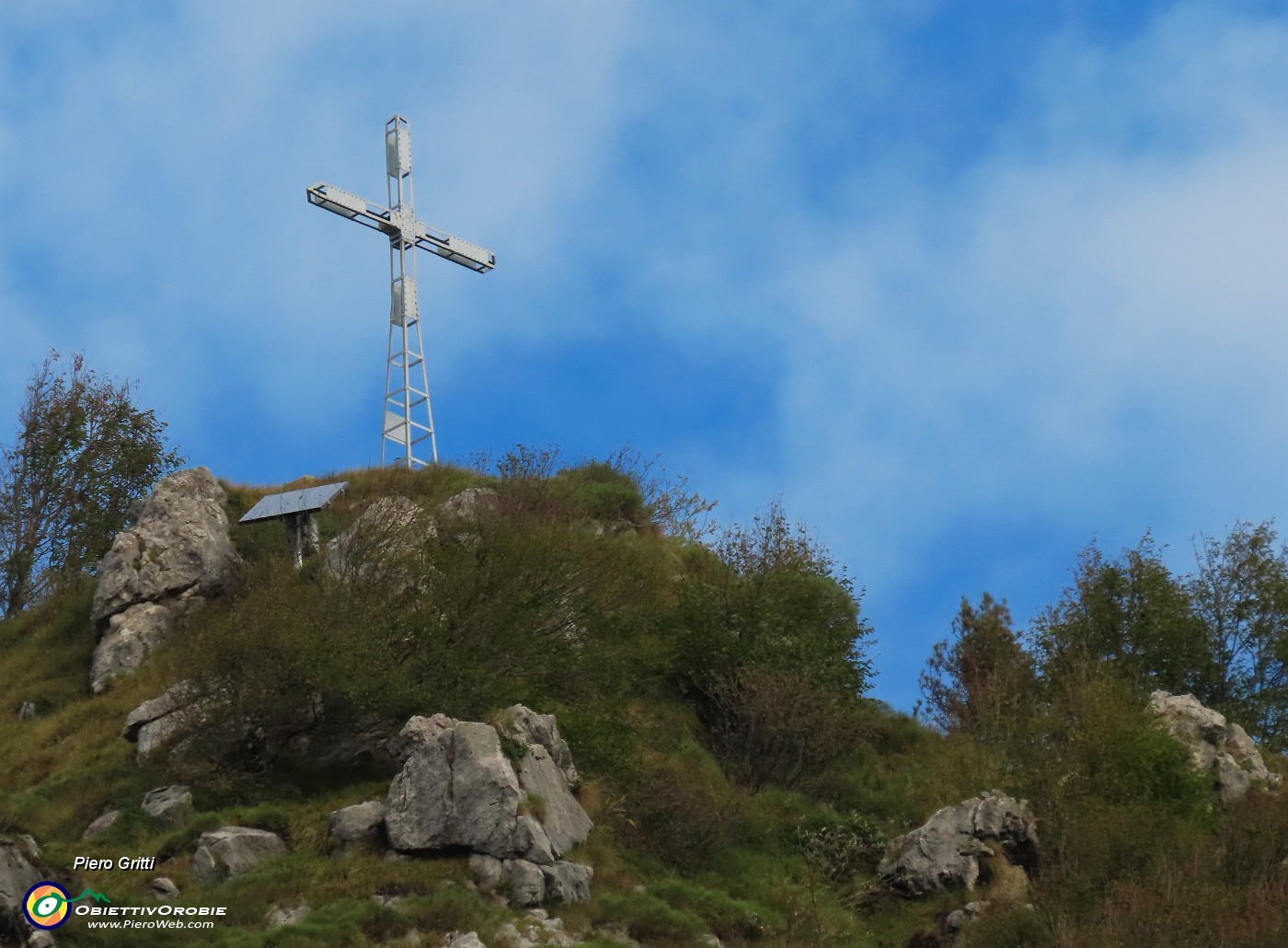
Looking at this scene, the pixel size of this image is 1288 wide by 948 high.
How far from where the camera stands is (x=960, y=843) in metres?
29.8

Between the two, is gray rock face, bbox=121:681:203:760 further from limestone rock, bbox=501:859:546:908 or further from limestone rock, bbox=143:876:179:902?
limestone rock, bbox=501:859:546:908

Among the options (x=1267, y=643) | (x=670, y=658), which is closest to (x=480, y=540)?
(x=670, y=658)

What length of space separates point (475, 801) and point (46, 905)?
7.32m

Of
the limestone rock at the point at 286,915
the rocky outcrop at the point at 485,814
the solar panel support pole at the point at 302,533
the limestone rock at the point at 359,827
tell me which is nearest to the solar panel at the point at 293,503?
the solar panel support pole at the point at 302,533

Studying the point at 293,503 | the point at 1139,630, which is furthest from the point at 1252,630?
the point at 293,503

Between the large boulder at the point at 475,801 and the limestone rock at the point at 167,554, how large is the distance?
49.4 ft

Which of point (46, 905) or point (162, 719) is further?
point (162, 719)

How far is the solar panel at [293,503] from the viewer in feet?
127

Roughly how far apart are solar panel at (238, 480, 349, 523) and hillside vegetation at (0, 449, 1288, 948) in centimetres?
130

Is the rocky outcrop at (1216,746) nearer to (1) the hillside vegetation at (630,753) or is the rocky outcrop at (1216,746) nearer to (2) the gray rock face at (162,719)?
(1) the hillside vegetation at (630,753)

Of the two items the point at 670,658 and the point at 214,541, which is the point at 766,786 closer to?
the point at 670,658

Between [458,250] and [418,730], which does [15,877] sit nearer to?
[418,730]

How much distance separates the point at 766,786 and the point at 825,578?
966 centimetres

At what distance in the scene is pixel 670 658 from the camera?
3725 centimetres
